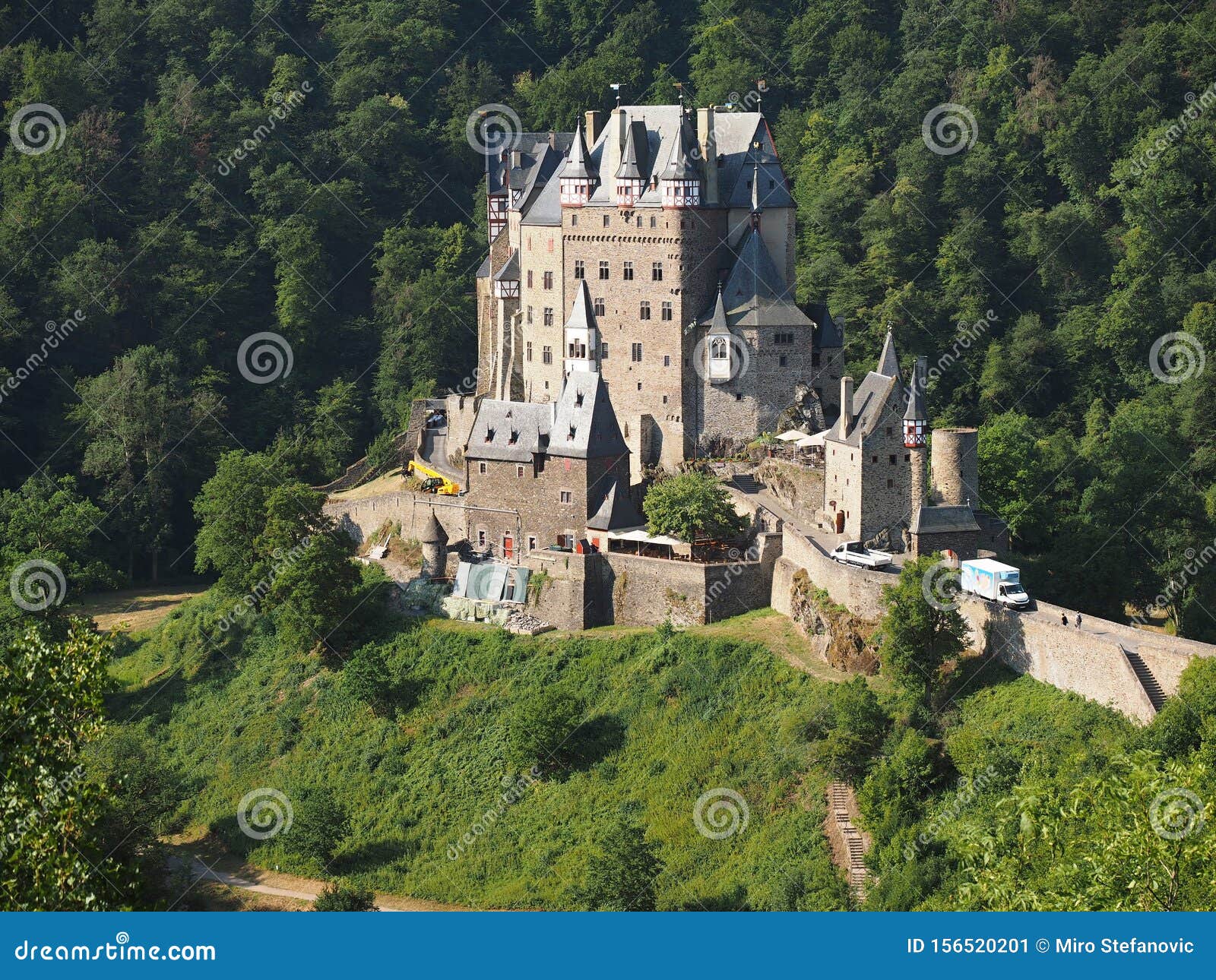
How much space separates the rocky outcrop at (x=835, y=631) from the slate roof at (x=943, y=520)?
300 cm

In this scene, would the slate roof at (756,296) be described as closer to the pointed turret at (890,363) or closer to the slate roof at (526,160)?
the pointed turret at (890,363)

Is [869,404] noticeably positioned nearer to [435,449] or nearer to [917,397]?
[917,397]

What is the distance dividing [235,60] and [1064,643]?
62437 mm

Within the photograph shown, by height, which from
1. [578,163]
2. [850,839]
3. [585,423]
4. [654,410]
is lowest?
[850,839]

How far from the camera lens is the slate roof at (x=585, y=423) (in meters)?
66.3

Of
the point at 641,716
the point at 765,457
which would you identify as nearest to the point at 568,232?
the point at 765,457

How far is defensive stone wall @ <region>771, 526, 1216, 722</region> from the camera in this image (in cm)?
5072

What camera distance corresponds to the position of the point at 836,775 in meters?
55.3

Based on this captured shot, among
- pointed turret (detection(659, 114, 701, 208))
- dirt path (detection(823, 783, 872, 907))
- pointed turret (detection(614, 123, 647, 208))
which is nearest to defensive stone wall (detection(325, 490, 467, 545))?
pointed turret (detection(614, 123, 647, 208))

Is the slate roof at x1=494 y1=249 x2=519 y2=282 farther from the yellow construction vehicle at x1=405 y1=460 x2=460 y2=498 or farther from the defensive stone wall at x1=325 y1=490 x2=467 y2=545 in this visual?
the defensive stone wall at x1=325 y1=490 x2=467 y2=545

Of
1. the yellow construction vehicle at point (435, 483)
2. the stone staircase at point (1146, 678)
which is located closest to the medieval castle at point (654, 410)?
the yellow construction vehicle at point (435, 483)

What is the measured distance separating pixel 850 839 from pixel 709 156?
2560 centimetres

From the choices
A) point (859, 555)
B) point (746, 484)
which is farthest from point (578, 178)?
point (859, 555)

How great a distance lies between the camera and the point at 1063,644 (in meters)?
53.0
